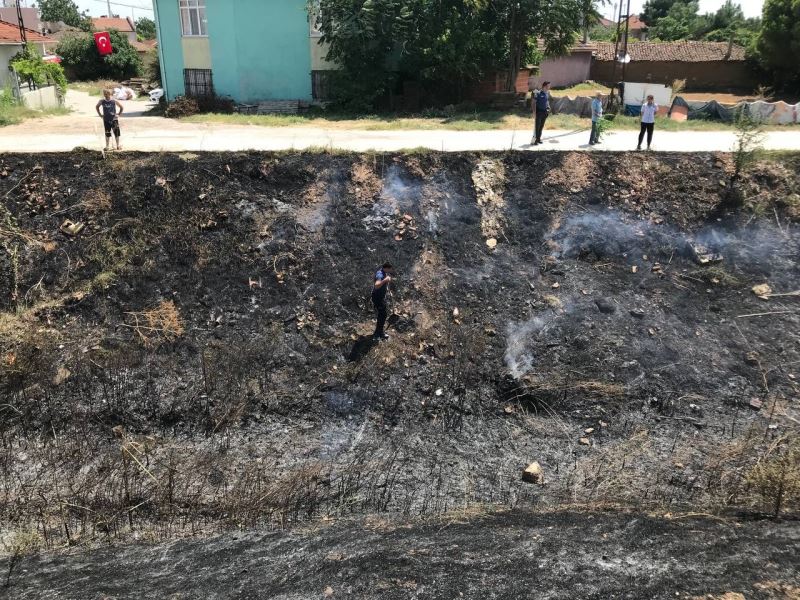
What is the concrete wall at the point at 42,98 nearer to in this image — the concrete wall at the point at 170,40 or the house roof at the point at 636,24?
the concrete wall at the point at 170,40

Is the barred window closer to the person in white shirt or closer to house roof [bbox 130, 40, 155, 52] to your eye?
the person in white shirt

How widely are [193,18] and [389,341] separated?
60.5 ft

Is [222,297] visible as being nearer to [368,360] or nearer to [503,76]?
[368,360]

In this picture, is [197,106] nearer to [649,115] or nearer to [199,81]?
[199,81]

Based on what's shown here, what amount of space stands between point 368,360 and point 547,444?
3262 mm

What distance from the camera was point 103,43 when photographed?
38.4 meters

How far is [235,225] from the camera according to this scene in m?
12.3

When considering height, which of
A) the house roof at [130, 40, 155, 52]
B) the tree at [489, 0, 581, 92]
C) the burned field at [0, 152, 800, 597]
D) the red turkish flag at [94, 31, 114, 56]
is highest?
the house roof at [130, 40, 155, 52]

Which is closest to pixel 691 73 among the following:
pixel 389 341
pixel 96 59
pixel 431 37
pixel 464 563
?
pixel 431 37

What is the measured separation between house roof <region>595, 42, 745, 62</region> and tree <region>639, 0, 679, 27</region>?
24545 millimetres

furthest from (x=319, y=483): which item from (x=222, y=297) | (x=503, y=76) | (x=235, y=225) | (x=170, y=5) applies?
(x=170, y=5)

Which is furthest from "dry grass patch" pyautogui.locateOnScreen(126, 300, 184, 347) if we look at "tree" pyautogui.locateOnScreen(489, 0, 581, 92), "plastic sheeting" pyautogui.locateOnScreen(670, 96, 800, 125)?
"plastic sheeting" pyautogui.locateOnScreen(670, 96, 800, 125)

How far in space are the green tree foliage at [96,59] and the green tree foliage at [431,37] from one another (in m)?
24.3

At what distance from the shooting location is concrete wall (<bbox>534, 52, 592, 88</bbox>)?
106ft
